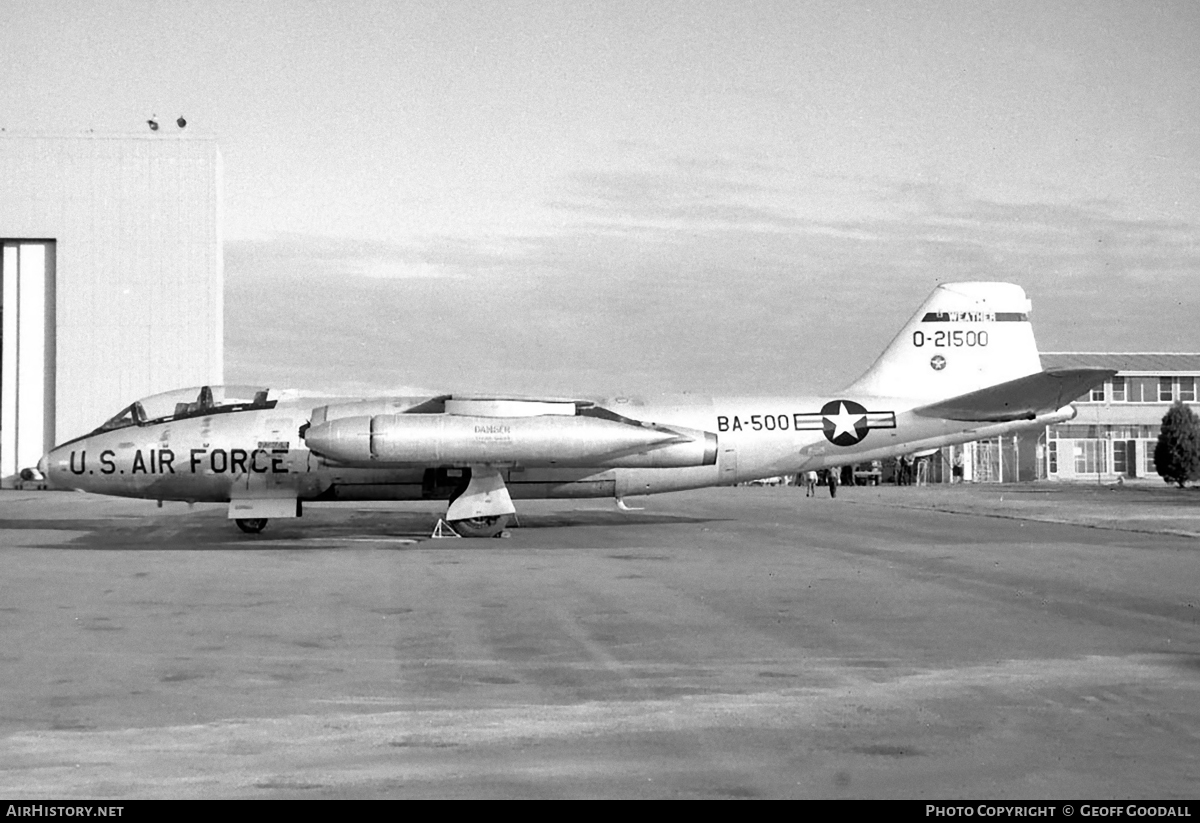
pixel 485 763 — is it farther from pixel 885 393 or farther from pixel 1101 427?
pixel 1101 427

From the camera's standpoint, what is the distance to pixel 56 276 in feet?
145

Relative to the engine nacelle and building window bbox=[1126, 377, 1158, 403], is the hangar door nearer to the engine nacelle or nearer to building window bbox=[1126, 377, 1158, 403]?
the engine nacelle

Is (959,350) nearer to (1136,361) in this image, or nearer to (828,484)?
(828,484)

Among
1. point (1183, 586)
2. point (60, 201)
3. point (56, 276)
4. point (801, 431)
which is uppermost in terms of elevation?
point (60, 201)

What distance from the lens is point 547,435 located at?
1806cm

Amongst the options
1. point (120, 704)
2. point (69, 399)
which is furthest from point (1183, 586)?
point (69, 399)

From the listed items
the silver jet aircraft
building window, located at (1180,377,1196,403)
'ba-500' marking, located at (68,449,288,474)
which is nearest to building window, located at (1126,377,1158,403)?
building window, located at (1180,377,1196,403)

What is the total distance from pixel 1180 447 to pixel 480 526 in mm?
34856

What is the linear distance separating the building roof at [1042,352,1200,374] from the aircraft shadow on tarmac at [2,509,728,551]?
4321cm

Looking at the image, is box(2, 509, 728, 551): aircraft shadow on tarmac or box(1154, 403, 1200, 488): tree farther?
box(1154, 403, 1200, 488): tree

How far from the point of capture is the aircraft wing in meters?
19.3

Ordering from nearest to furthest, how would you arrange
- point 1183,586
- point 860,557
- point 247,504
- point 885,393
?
point 1183,586 < point 860,557 < point 247,504 < point 885,393
